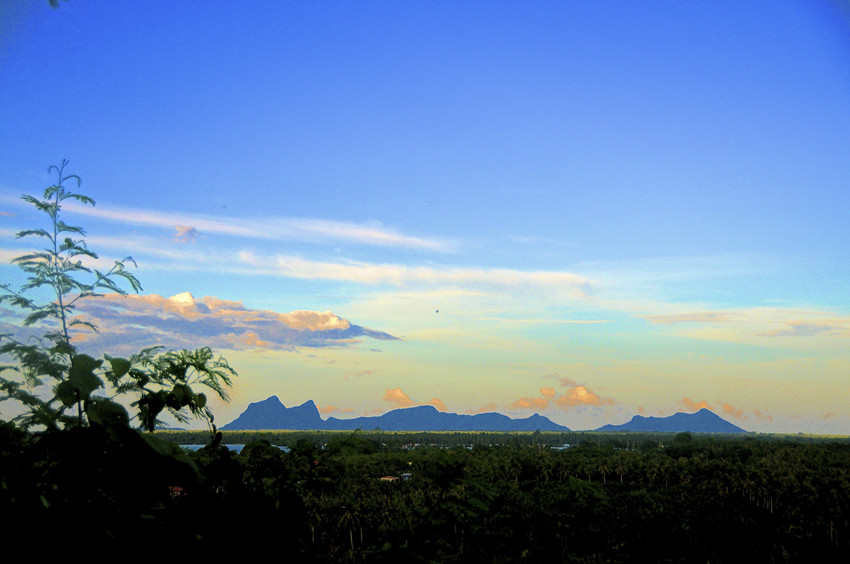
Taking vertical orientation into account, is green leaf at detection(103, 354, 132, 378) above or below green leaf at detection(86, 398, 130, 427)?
above

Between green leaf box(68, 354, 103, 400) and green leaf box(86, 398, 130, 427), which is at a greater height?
green leaf box(68, 354, 103, 400)

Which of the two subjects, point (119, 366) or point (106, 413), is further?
point (119, 366)

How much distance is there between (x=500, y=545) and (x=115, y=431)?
1717 millimetres

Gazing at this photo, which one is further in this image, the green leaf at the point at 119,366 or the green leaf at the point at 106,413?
the green leaf at the point at 119,366

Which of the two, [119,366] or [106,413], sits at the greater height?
[119,366]

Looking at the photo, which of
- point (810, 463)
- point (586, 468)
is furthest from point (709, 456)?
point (586, 468)

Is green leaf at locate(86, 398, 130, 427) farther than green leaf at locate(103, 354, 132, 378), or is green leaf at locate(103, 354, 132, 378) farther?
green leaf at locate(103, 354, 132, 378)

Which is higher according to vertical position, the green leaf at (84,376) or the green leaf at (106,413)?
the green leaf at (84,376)

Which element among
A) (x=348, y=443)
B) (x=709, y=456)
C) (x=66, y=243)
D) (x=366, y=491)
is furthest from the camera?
(x=709, y=456)

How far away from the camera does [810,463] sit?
58.2 meters

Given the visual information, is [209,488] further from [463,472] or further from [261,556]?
[463,472]

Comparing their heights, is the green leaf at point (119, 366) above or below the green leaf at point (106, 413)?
above

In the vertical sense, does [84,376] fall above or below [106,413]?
above

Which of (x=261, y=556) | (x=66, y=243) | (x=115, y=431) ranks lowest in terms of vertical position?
(x=261, y=556)
